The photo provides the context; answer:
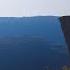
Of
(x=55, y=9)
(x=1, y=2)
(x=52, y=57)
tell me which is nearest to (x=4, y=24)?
(x=52, y=57)

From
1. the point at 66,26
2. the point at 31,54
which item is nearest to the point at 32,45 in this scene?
the point at 31,54

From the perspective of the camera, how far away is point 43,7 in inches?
64.5

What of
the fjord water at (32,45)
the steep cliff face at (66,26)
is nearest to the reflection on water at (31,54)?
the fjord water at (32,45)

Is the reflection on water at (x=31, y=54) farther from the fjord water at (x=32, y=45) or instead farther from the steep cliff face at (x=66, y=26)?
the steep cliff face at (x=66, y=26)

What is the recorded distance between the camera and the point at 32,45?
35.7 inches

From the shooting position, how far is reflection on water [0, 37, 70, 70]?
2.57 ft

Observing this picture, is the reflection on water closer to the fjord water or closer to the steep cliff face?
the fjord water

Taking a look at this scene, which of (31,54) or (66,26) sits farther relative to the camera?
(66,26)

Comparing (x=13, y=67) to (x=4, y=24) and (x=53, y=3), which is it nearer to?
(x=4, y=24)

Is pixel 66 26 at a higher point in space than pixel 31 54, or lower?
higher

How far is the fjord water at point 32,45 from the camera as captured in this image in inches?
31.3

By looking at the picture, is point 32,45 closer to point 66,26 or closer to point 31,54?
point 31,54

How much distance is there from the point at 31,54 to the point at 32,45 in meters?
0.08

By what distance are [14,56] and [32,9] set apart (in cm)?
90
